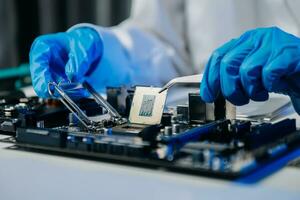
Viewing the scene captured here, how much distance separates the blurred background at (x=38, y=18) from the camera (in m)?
1.52

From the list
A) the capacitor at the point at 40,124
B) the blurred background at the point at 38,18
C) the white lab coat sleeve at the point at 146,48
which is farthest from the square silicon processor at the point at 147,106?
the blurred background at the point at 38,18

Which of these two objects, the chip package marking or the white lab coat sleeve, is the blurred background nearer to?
the white lab coat sleeve

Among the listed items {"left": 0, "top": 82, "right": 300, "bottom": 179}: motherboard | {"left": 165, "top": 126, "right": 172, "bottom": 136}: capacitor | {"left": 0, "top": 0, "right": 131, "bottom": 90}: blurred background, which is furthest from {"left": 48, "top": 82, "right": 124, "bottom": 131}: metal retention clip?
{"left": 0, "top": 0, "right": 131, "bottom": 90}: blurred background

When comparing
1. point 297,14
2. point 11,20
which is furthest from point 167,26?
point 11,20

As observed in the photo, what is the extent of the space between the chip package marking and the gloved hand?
7.2 inches

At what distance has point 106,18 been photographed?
5.25ft

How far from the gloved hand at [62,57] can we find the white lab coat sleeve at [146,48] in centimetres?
7

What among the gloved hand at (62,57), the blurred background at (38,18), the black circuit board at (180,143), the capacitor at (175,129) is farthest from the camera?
the blurred background at (38,18)

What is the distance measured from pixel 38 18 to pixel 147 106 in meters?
1.00

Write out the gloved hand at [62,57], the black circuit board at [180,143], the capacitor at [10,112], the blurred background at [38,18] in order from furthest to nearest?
the blurred background at [38,18], the gloved hand at [62,57], the capacitor at [10,112], the black circuit board at [180,143]

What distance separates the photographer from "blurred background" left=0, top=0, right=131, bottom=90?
5.00ft

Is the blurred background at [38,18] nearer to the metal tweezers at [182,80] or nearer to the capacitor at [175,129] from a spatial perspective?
the metal tweezers at [182,80]

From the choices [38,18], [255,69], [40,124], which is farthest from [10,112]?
[38,18]

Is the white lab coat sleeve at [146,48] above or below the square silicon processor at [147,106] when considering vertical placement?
above
